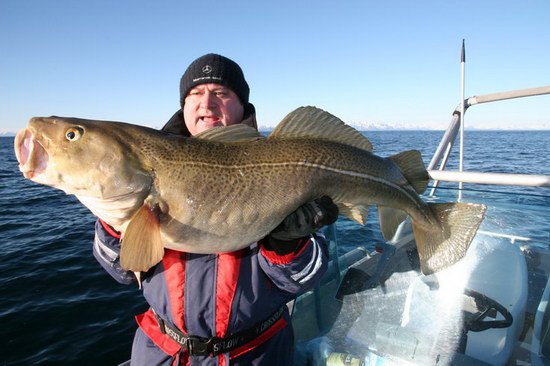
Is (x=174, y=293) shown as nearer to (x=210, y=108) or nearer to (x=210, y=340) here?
(x=210, y=340)

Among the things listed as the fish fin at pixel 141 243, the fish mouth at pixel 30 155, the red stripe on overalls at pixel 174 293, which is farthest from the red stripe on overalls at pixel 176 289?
the fish mouth at pixel 30 155

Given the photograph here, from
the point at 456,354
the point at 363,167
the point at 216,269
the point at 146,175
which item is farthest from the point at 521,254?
the point at 146,175

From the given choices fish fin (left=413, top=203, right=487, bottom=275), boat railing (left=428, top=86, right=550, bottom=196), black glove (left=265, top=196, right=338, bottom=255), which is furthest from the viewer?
boat railing (left=428, top=86, right=550, bottom=196)

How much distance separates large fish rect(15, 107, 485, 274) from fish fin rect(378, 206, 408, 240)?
317mm

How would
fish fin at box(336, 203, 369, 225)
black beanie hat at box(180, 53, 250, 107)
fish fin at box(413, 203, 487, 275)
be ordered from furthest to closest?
black beanie hat at box(180, 53, 250, 107)
fish fin at box(413, 203, 487, 275)
fish fin at box(336, 203, 369, 225)

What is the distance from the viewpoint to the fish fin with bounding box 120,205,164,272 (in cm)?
234

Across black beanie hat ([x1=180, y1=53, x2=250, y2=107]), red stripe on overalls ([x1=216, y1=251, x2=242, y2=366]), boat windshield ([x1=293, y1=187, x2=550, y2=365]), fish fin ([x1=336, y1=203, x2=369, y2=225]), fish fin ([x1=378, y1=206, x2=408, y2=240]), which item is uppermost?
black beanie hat ([x1=180, y1=53, x2=250, y2=107])

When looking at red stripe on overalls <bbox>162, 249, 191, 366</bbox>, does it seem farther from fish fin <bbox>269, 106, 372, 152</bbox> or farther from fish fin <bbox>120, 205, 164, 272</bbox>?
fish fin <bbox>269, 106, 372, 152</bbox>

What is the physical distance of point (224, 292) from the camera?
273 cm

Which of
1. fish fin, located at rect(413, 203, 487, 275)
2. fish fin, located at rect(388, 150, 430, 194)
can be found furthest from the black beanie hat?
fish fin, located at rect(413, 203, 487, 275)

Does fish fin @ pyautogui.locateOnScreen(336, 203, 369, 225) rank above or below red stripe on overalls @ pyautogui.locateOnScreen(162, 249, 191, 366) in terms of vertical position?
above

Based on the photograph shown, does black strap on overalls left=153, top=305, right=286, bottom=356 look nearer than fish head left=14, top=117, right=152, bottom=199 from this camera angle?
No

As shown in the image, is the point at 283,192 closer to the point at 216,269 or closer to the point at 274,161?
the point at 274,161

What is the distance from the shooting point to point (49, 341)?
22.9ft
